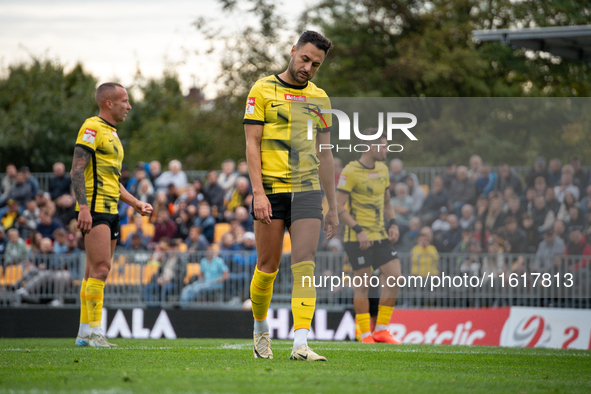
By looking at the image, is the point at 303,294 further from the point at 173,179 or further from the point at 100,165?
the point at 173,179

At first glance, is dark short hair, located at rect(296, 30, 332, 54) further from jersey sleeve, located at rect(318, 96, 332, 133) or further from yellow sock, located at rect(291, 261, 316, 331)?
yellow sock, located at rect(291, 261, 316, 331)

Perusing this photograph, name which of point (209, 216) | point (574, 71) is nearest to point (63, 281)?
point (209, 216)

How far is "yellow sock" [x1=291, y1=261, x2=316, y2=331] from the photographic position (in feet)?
18.2

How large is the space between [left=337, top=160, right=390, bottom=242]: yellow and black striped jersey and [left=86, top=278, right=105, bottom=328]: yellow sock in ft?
11.0

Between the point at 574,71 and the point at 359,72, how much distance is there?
8885 millimetres

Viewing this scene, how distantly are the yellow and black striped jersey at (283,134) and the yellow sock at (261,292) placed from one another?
2.24 ft

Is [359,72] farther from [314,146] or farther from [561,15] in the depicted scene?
[314,146]

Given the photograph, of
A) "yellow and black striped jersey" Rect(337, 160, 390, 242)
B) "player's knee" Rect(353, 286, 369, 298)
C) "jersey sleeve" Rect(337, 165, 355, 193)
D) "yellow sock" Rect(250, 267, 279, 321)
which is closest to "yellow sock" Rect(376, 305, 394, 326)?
"player's knee" Rect(353, 286, 369, 298)

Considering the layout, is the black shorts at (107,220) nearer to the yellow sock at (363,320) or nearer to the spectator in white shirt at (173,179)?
the yellow sock at (363,320)

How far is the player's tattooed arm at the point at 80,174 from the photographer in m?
7.35

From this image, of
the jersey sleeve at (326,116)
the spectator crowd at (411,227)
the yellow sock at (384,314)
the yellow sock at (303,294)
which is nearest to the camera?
the yellow sock at (303,294)

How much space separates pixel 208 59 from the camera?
28.5 metres

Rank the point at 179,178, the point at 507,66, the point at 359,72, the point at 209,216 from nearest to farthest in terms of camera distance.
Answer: the point at 209,216 < the point at 179,178 < the point at 507,66 < the point at 359,72

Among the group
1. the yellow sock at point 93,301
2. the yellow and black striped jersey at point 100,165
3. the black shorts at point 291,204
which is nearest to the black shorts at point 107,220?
the yellow and black striped jersey at point 100,165
